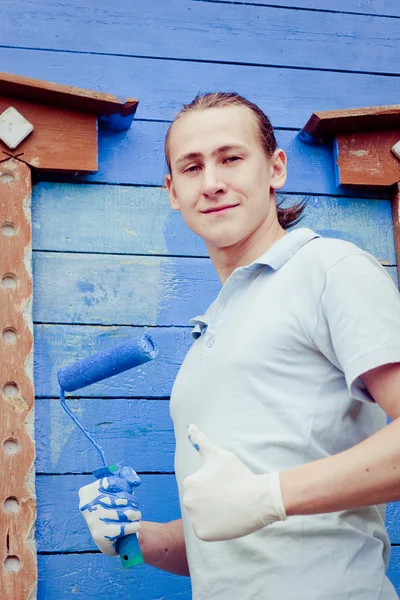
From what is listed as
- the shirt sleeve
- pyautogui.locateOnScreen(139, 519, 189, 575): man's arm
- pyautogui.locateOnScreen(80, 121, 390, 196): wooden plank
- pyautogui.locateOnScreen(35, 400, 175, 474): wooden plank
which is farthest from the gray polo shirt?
pyautogui.locateOnScreen(80, 121, 390, 196): wooden plank

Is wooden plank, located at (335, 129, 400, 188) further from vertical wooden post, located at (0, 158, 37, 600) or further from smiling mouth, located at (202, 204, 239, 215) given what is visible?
vertical wooden post, located at (0, 158, 37, 600)

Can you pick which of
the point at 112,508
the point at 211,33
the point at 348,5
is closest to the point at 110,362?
the point at 112,508

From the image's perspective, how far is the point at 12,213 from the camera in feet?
6.88

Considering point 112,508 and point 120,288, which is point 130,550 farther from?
point 120,288

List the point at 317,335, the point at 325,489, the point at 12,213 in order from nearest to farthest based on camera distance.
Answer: the point at 325,489 → the point at 317,335 → the point at 12,213

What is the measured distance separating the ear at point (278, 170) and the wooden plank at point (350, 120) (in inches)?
18.0

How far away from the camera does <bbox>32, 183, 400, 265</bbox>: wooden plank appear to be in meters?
2.16

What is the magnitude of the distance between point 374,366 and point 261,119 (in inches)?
27.4

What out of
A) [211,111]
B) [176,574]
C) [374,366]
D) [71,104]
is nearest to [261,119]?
[211,111]

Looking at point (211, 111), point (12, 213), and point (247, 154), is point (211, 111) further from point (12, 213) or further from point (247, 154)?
point (12, 213)

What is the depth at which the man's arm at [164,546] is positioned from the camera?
1.78 meters

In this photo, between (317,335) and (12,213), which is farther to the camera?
(12,213)

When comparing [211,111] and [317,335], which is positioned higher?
[211,111]

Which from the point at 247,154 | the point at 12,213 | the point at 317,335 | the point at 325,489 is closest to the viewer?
the point at 325,489
